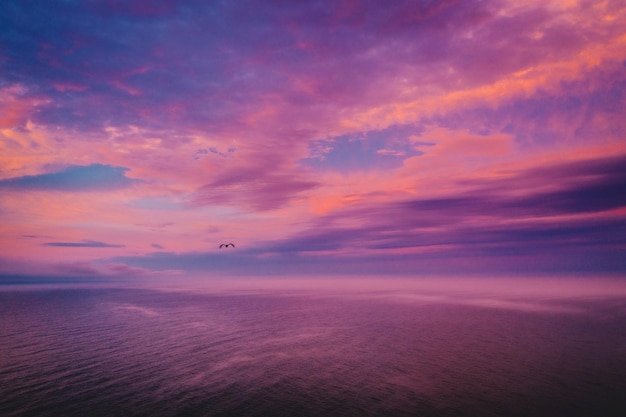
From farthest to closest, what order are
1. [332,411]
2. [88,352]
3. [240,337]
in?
[240,337] → [88,352] → [332,411]

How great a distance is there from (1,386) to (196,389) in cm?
2369

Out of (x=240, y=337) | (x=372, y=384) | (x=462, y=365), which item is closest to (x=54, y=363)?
(x=240, y=337)

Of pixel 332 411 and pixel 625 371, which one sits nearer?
pixel 332 411

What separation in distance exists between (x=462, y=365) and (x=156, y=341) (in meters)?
57.4

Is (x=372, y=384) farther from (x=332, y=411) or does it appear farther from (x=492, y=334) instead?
(x=492, y=334)

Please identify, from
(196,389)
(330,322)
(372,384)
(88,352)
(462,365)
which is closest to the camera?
(196,389)

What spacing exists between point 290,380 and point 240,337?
1283 inches

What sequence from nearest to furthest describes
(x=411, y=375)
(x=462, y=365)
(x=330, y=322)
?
(x=411, y=375), (x=462, y=365), (x=330, y=322)

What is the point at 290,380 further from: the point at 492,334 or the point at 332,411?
the point at 492,334

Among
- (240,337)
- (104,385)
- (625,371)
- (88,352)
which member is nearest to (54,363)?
(88,352)

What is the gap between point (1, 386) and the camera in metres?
40.4

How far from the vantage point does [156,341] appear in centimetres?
6788

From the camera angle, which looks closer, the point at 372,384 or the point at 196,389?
the point at 196,389

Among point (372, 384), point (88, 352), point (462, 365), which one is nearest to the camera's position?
point (372, 384)
